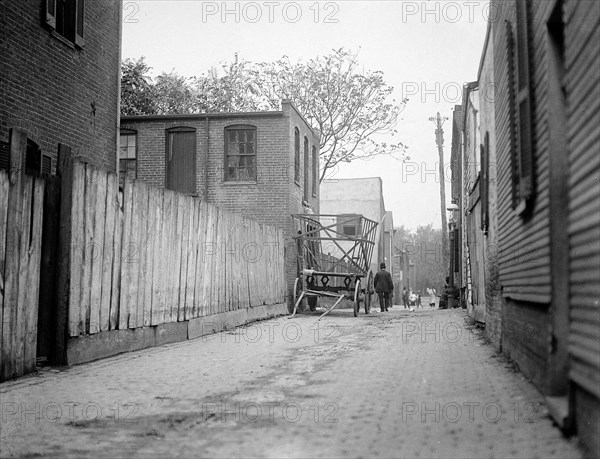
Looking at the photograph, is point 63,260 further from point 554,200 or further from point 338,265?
point 338,265

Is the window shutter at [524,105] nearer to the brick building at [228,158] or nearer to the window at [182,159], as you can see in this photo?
the brick building at [228,158]

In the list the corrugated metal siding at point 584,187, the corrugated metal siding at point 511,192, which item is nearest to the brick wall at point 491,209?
the corrugated metal siding at point 511,192

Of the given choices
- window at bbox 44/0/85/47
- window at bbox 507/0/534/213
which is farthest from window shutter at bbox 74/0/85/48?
window at bbox 507/0/534/213

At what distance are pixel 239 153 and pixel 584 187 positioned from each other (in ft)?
55.3

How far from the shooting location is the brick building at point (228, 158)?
1975 cm

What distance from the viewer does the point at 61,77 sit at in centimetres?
1207

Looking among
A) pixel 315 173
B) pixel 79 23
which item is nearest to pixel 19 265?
pixel 79 23

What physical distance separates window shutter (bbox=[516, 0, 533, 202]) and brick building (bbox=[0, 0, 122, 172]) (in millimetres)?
6884

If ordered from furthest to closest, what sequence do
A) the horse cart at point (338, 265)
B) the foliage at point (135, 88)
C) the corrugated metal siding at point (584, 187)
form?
the foliage at point (135, 88) → the horse cart at point (338, 265) → the corrugated metal siding at point (584, 187)

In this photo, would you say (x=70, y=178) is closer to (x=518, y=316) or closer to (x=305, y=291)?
(x=518, y=316)

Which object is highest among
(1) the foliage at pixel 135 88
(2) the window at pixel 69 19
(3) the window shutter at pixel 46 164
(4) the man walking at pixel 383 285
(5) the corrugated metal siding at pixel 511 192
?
(1) the foliage at pixel 135 88

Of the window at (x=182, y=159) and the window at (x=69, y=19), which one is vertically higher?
the window at (x=69, y=19)

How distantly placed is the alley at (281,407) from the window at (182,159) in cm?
1207

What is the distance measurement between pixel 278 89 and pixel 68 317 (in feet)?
98.2
